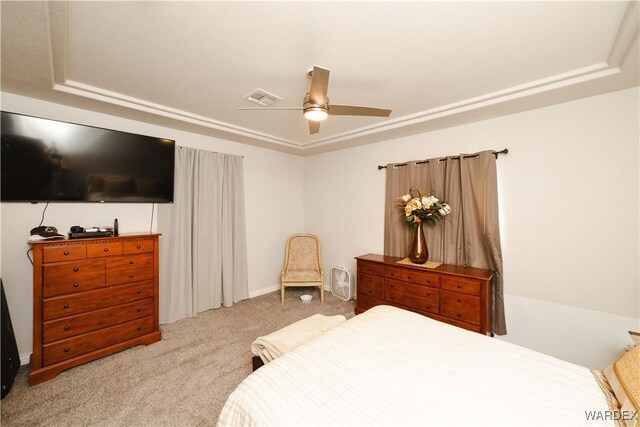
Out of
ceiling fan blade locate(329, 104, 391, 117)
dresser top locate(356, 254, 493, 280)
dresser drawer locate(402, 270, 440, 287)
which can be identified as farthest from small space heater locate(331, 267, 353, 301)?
ceiling fan blade locate(329, 104, 391, 117)

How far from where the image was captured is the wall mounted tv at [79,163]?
7.15ft

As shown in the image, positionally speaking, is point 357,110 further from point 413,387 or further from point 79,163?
point 79,163

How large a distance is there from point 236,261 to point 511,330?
3.56m

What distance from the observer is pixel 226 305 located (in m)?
3.69

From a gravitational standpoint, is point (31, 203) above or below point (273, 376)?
above

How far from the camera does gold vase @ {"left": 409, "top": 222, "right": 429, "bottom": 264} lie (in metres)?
3.08

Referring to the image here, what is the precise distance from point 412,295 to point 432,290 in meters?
0.25

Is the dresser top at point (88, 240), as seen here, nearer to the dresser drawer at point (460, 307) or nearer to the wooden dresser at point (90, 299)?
the wooden dresser at point (90, 299)

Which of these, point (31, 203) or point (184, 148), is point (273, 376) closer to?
point (31, 203)

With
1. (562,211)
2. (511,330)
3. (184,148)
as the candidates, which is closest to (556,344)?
(511,330)

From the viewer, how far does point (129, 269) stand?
2.54 m

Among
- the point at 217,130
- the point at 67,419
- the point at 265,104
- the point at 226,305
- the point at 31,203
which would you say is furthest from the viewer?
the point at 226,305

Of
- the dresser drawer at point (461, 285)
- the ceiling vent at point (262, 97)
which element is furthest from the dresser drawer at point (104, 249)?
the dresser drawer at point (461, 285)

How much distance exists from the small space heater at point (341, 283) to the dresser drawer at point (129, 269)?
8.72ft
